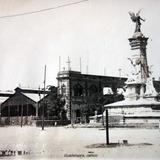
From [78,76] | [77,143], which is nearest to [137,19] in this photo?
[78,76]

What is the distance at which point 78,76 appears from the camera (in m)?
2.30

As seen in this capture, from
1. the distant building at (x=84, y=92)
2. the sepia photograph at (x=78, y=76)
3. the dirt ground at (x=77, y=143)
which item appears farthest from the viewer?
the distant building at (x=84, y=92)

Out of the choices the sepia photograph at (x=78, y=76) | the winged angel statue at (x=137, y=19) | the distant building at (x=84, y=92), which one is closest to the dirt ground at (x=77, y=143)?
the sepia photograph at (x=78, y=76)

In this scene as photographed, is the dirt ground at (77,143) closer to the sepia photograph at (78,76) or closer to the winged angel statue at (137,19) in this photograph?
the sepia photograph at (78,76)

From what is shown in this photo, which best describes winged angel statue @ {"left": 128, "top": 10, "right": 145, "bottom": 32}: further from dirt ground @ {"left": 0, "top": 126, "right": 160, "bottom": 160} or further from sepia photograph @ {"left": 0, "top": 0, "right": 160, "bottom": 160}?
dirt ground @ {"left": 0, "top": 126, "right": 160, "bottom": 160}

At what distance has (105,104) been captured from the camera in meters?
2.18

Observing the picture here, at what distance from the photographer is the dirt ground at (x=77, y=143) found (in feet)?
6.30

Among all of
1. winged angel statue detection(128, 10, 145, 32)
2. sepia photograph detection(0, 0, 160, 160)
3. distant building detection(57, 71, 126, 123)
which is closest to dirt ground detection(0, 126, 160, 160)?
sepia photograph detection(0, 0, 160, 160)

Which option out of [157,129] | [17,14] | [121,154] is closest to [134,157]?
[121,154]

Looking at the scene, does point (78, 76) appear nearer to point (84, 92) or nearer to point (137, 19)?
point (84, 92)

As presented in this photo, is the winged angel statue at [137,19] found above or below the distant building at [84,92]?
above

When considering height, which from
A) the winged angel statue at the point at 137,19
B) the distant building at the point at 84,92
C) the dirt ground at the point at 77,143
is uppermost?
the winged angel statue at the point at 137,19

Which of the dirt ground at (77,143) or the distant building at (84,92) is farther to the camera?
the distant building at (84,92)

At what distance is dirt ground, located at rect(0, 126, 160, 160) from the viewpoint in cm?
192
